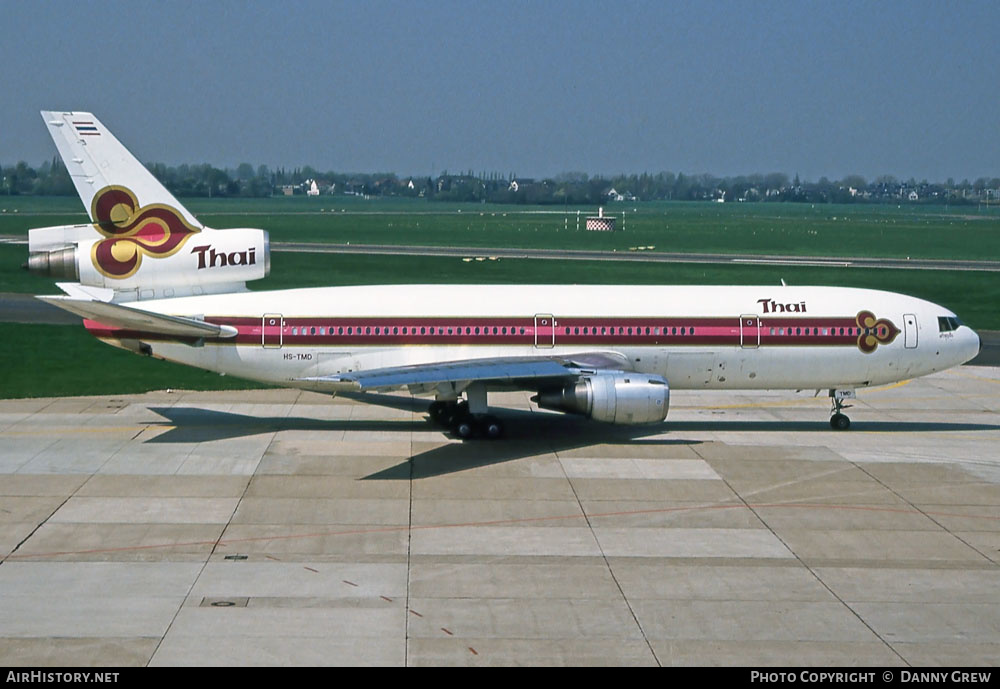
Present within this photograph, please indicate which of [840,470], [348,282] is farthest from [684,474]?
[348,282]

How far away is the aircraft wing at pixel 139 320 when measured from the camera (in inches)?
1146

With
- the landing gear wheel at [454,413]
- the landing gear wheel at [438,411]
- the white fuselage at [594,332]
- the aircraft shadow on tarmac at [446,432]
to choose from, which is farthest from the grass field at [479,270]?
the landing gear wheel at [454,413]

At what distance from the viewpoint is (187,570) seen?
2070 centimetres

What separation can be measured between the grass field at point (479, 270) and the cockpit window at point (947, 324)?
23.2 m

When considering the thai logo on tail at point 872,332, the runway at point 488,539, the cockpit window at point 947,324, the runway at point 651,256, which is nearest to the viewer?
the runway at point 488,539

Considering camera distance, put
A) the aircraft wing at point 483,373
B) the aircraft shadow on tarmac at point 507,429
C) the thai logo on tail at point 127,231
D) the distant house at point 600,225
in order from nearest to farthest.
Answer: the aircraft wing at point 483,373 → the aircraft shadow on tarmac at point 507,429 → the thai logo on tail at point 127,231 → the distant house at point 600,225

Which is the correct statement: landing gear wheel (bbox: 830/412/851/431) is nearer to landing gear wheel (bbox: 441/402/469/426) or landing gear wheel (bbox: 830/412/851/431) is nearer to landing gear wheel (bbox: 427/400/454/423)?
landing gear wheel (bbox: 441/402/469/426)

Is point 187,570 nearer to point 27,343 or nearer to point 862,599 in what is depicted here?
point 862,599

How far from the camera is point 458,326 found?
3288 centimetres

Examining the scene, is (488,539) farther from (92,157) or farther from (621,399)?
(92,157)

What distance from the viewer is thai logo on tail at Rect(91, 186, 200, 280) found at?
31656 mm

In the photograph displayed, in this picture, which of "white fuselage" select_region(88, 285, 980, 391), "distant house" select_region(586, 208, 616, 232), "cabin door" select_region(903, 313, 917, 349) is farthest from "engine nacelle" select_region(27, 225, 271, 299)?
"distant house" select_region(586, 208, 616, 232)

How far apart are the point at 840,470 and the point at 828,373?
215 inches

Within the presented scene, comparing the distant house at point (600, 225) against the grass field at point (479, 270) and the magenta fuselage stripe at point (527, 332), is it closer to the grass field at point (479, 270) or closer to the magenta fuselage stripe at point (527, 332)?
the grass field at point (479, 270)
